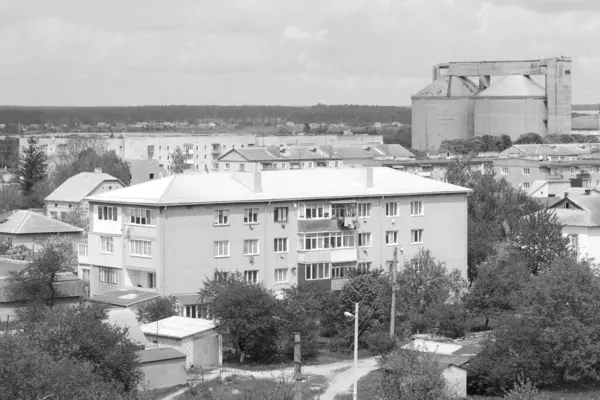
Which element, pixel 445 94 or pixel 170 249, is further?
pixel 445 94

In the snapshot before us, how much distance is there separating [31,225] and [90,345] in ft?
85.8

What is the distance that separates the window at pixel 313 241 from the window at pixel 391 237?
218 cm

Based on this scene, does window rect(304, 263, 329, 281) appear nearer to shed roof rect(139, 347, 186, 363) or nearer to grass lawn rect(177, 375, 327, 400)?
grass lawn rect(177, 375, 327, 400)

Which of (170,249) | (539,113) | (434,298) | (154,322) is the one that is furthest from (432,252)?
(539,113)

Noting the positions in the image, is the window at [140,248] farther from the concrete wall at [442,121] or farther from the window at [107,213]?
the concrete wall at [442,121]

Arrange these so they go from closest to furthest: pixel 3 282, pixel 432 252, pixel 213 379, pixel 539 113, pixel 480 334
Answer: pixel 213 379
pixel 480 334
pixel 3 282
pixel 432 252
pixel 539 113

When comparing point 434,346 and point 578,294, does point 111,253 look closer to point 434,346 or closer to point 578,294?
point 434,346

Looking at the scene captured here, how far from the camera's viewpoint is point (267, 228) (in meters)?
37.4

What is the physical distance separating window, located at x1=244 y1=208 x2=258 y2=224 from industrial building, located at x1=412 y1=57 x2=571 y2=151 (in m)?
67.0

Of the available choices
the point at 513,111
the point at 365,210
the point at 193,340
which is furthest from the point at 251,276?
the point at 513,111

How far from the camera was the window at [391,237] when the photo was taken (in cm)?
3950

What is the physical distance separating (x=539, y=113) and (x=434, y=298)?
72019 millimetres

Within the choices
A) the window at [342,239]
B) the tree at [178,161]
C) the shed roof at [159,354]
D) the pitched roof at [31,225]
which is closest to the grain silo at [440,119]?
the tree at [178,161]

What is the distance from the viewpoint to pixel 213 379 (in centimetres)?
2862
